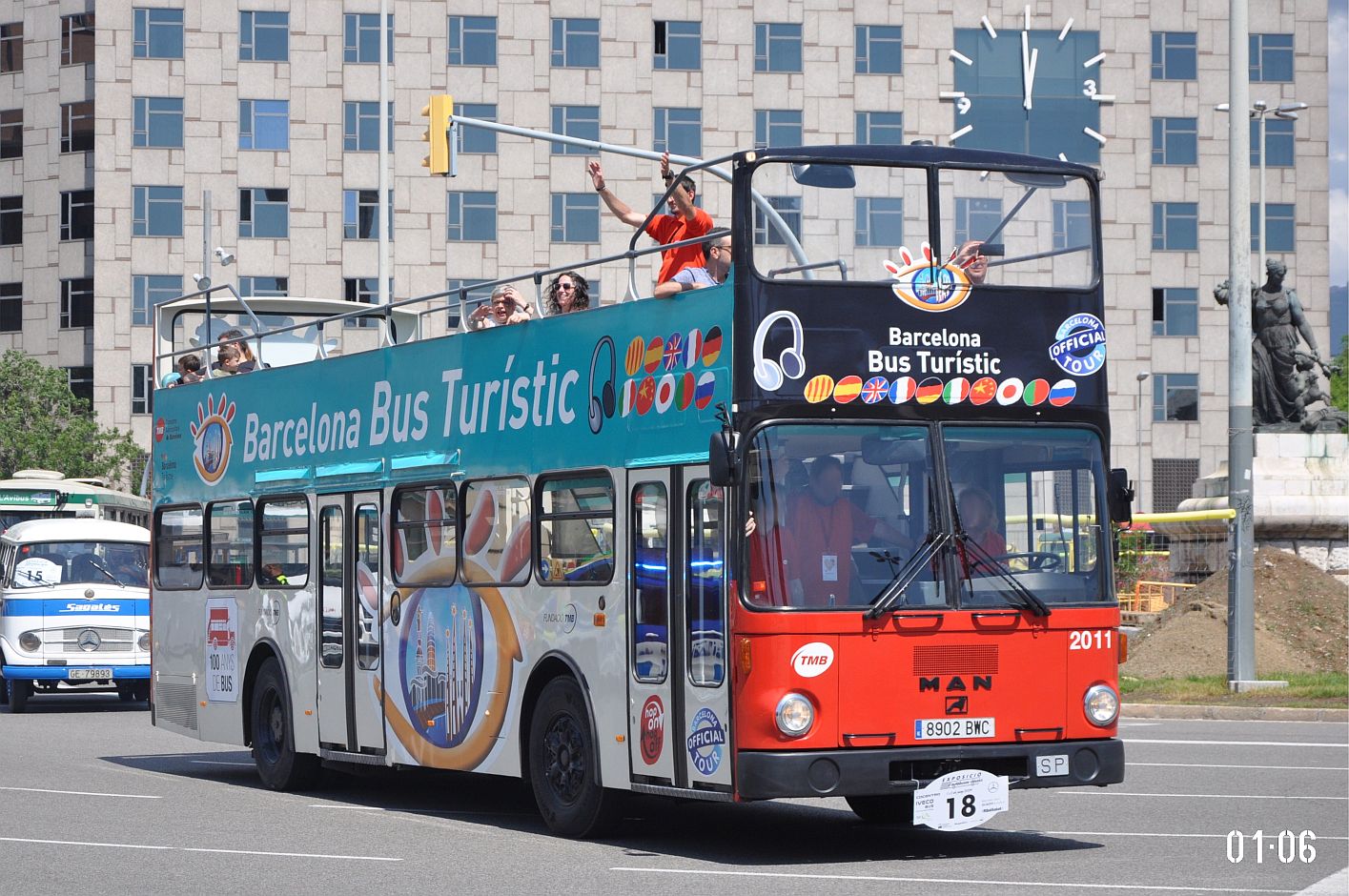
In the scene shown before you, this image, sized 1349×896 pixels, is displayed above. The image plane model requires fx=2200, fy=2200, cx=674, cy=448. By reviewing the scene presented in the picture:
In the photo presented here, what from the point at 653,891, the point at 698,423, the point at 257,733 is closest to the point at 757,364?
the point at 698,423

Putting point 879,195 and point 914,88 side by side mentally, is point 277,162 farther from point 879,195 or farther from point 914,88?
point 879,195

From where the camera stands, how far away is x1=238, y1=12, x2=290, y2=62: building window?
2702 inches

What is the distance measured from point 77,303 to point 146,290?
4295mm

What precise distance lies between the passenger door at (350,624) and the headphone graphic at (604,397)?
3.18 meters

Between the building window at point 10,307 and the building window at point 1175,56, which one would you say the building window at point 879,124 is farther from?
the building window at point 10,307

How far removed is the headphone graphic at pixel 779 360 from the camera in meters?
11.7

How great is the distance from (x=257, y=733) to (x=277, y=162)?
52.8 meters

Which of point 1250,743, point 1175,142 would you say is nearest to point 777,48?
point 1175,142

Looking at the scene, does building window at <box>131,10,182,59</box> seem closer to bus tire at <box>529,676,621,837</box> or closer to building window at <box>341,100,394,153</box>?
building window at <box>341,100,394,153</box>

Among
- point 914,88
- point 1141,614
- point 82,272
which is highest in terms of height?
point 914,88

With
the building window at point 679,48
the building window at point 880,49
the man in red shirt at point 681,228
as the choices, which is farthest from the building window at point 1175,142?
the man in red shirt at point 681,228

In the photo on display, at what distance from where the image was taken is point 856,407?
11.9m

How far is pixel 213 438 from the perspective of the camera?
62.0ft

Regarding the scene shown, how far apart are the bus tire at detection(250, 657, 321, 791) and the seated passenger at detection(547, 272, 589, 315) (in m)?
4.75
